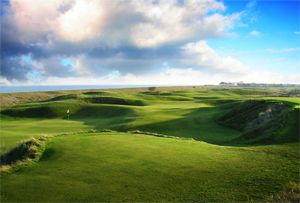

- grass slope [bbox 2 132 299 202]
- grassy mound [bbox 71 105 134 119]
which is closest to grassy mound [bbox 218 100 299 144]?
grass slope [bbox 2 132 299 202]

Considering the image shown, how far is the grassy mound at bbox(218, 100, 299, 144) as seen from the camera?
32250 mm

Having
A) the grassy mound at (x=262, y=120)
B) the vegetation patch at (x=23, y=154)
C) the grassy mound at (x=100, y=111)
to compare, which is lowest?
the grassy mound at (x=100, y=111)

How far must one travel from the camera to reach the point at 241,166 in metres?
22.4

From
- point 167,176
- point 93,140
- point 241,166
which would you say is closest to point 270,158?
point 241,166

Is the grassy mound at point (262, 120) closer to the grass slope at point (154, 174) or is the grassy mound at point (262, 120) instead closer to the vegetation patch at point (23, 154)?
the grass slope at point (154, 174)

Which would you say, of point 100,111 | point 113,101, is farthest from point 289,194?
point 113,101

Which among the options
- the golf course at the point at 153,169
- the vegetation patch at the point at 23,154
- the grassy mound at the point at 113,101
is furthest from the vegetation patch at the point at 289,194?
the grassy mound at the point at 113,101

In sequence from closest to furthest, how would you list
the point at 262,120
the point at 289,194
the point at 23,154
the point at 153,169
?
the point at 289,194 → the point at 153,169 → the point at 23,154 → the point at 262,120

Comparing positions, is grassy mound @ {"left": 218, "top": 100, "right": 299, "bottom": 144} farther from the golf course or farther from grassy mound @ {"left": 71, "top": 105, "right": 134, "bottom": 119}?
grassy mound @ {"left": 71, "top": 105, "right": 134, "bottom": 119}

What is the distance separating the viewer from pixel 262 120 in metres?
44.0

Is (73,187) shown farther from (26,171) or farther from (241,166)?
(241,166)

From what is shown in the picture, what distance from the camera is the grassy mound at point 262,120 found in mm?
32250

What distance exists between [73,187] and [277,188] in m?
12.3

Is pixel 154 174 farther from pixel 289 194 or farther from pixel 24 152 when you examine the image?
pixel 24 152
